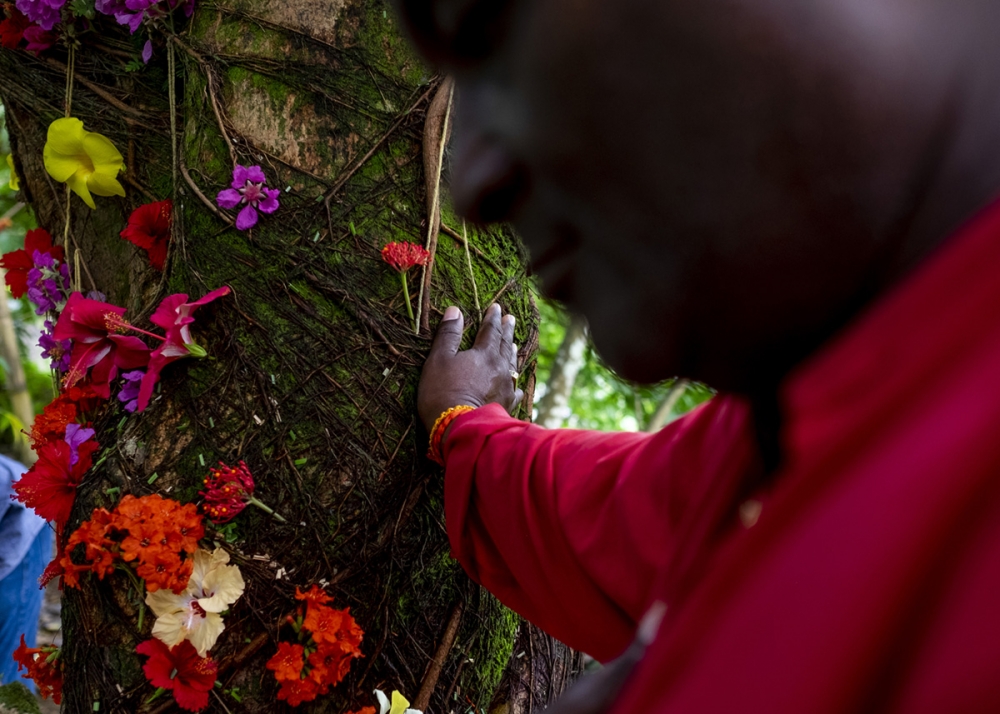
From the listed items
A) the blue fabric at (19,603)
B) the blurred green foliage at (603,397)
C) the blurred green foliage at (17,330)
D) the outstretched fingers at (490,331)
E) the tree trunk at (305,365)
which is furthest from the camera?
the blurred green foliage at (17,330)

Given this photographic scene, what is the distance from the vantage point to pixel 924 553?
0.64 m

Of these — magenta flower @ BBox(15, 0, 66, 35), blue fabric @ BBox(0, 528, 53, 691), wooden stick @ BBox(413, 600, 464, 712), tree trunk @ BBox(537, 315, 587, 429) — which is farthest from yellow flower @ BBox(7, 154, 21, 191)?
tree trunk @ BBox(537, 315, 587, 429)

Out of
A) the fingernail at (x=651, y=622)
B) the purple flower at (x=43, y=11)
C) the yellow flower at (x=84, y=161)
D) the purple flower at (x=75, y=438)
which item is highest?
the fingernail at (x=651, y=622)

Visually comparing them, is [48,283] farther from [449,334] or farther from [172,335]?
[449,334]

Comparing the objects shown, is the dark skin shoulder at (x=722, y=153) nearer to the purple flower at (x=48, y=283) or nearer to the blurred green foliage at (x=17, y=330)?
the purple flower at (x=48, y=283)

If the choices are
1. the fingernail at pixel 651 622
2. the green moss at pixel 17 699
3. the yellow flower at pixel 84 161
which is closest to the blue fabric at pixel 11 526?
the green moss at pixel 17 699

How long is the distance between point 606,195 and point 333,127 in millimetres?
1211

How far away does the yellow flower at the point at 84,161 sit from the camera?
2045 millimetres

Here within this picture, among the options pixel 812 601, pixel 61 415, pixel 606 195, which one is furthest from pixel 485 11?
pixel 61 415

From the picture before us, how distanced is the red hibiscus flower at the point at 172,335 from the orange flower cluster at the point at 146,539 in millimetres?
237

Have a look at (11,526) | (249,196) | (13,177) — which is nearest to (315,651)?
(249,196)

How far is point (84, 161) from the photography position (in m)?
2.09

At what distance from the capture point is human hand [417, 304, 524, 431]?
6.10 ft

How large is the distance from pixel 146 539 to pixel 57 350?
2.34 feet
